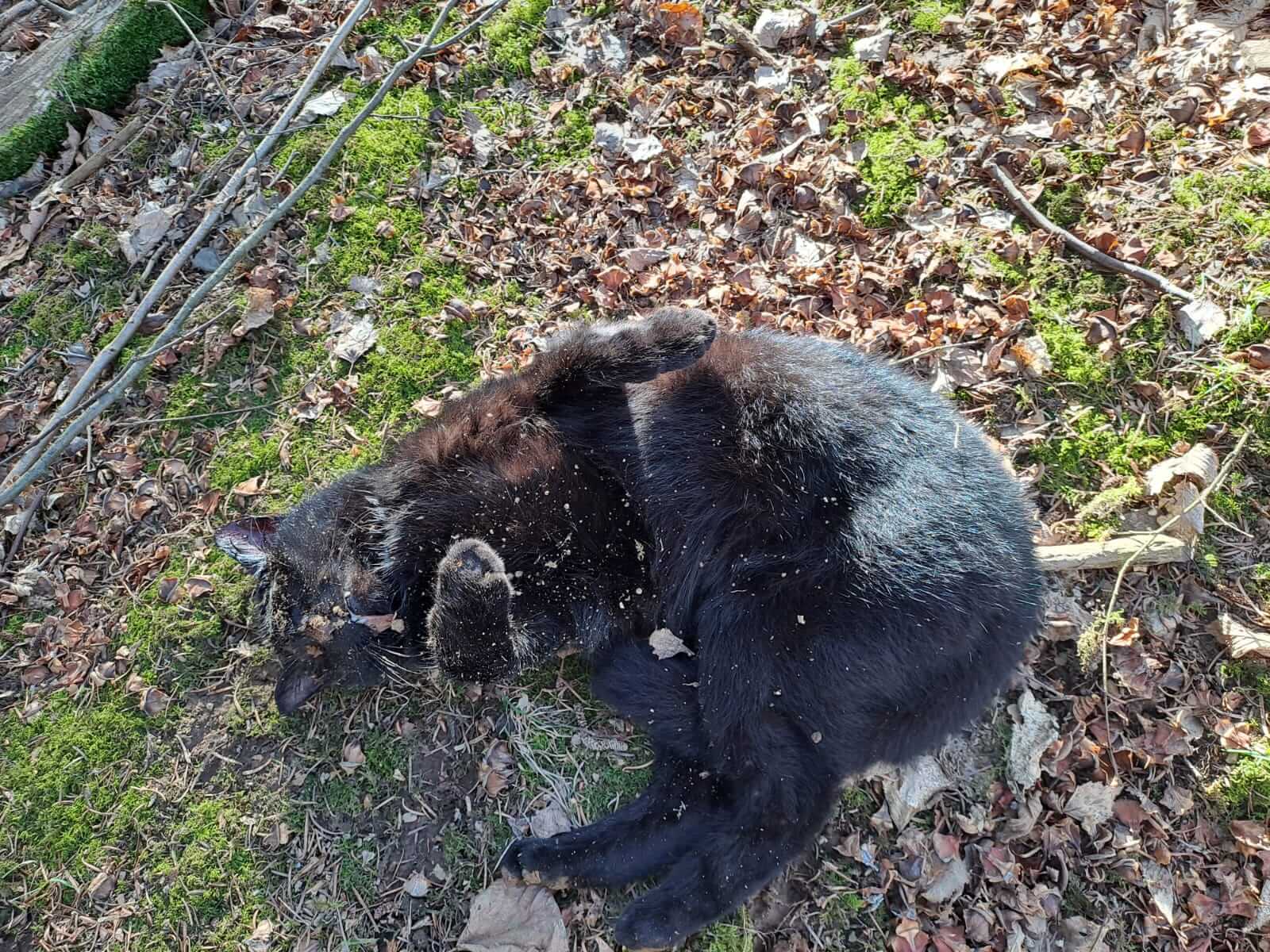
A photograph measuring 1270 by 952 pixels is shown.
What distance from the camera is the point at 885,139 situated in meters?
4.05

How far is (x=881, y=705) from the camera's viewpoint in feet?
9.59

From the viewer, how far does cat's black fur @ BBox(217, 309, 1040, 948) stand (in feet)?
9.55

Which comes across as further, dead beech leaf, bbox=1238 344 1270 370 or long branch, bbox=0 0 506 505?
long branch, bbox=0 0 506 505

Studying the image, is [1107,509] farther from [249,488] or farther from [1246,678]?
[249,488]

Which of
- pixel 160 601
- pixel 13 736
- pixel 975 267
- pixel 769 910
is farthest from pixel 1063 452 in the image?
pixel 13 736

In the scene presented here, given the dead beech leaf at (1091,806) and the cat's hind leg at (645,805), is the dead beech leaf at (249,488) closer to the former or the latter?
the cat's hind leg at (645,805)

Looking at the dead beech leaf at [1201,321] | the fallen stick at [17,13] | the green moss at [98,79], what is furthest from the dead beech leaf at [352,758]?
the fallen stick at [17,13]

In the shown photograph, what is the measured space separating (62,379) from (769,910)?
175 inches

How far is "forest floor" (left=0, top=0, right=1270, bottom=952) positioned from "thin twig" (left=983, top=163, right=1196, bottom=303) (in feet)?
0.18

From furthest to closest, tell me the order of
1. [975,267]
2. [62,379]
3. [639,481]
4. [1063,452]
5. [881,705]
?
[62,379]
[975,267]
[1063,452]
[639,481]
[881,705]

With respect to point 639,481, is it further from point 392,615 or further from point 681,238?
point 681,238

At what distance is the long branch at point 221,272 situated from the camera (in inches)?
140

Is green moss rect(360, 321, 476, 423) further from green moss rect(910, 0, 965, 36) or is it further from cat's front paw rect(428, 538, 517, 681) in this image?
green moss rect(910, 0, 965, 36)

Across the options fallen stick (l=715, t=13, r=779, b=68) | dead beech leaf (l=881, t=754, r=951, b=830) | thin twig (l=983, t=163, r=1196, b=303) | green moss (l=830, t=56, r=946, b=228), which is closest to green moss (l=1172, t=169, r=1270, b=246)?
thin twig (l=983, t=163, r=1196, b=303)
